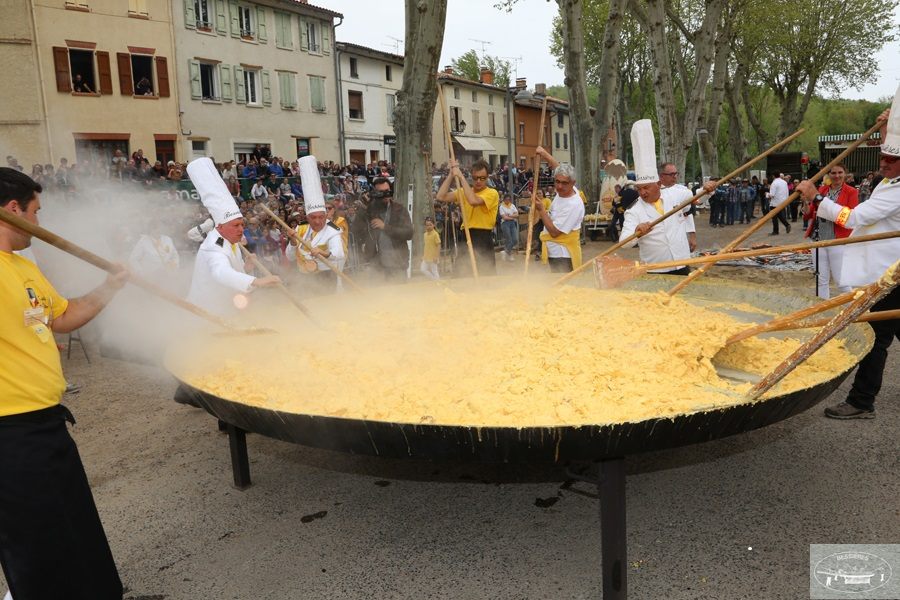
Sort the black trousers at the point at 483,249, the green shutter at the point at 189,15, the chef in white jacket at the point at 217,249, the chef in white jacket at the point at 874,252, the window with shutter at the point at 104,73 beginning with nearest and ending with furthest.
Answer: the chef in white jacket at the point at 217,249
the chef in white jacket at the point at 874,252
the black trousers at the point at 483,249
the window with shutter at the point at 104,73
the green shutter at the point at 189,15

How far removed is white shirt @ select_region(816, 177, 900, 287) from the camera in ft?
13.7

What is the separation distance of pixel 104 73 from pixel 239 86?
18.4 ft

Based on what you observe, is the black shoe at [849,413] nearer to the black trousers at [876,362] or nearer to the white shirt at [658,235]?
the black trousers at [876,362]

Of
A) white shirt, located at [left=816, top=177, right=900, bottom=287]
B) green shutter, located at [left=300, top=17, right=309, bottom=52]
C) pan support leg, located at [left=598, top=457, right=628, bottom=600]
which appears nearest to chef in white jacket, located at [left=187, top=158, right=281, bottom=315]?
pan support leg, located at [left=598, top=457, right=628, bottom=600]

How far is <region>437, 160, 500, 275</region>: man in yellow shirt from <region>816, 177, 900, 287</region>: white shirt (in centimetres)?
312

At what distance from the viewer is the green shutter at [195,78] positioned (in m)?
24.2

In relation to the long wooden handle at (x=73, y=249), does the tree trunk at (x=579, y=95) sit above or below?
above

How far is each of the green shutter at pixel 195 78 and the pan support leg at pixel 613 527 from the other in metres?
25.2

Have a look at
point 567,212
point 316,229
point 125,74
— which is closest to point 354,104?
point 125,74

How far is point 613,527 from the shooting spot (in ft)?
8.19

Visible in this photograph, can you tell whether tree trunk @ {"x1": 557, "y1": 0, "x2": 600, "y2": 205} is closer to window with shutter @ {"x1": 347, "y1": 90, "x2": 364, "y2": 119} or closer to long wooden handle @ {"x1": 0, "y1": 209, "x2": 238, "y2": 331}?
long wooden handle @ {"x1": 0, "y1": 209, "x2": 238, "y2": 331}

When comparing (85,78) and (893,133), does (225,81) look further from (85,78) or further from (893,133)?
(893,133)

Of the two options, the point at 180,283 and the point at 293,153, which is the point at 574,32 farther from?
the point at 293,153

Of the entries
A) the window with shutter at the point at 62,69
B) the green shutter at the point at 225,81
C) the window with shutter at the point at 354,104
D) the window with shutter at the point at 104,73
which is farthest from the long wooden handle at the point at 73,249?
the window with shutter at the point at 354,104
